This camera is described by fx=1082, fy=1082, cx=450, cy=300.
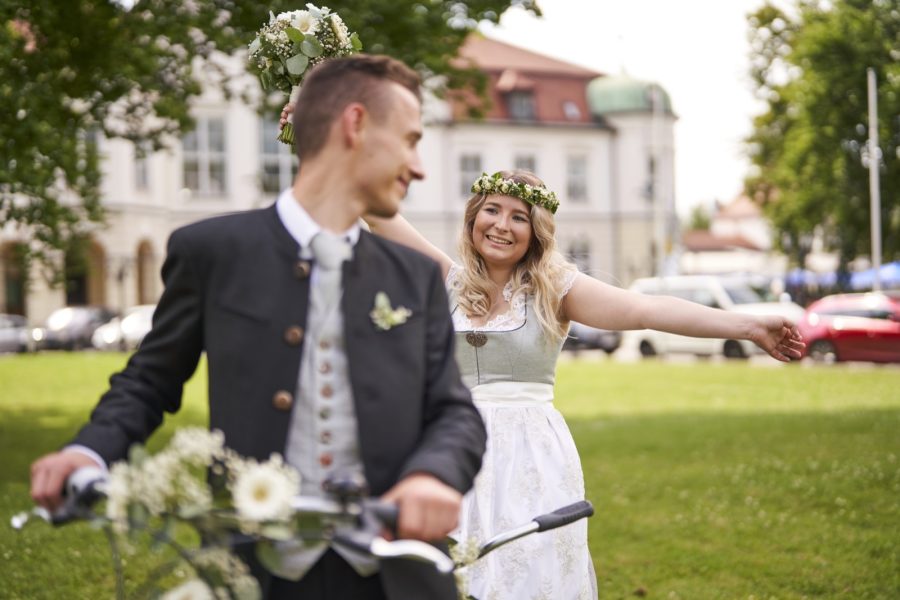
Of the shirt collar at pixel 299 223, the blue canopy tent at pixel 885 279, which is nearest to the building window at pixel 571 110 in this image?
the blue canopy tent at pixel 885 279

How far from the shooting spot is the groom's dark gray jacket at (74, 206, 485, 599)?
2.35 m

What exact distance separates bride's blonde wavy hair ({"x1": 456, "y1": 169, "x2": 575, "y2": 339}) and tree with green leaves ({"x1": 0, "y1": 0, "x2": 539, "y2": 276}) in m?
7.91

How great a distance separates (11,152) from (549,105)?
46707 mm

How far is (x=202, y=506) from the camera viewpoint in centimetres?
209

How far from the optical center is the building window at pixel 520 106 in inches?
2189

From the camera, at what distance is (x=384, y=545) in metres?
2.01

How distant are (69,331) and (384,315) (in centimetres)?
3744

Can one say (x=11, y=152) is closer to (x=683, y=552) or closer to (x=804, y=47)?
(x=683, y=552)

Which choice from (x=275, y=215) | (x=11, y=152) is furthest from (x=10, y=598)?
(x=11, y=152)

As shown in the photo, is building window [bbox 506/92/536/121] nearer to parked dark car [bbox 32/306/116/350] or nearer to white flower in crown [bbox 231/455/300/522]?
parked dark car [bbox 32/306/116/350]

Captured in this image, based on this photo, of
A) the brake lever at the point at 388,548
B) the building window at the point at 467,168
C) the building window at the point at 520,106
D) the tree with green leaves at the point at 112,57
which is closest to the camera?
the brake lever at the point at 388,548

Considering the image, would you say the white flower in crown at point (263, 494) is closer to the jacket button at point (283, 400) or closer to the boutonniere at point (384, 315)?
the jacket button at point (283, 400)

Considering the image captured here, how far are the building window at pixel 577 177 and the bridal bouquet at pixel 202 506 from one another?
55.2m

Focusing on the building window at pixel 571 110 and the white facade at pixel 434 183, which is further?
the building window at pixel 571 110
